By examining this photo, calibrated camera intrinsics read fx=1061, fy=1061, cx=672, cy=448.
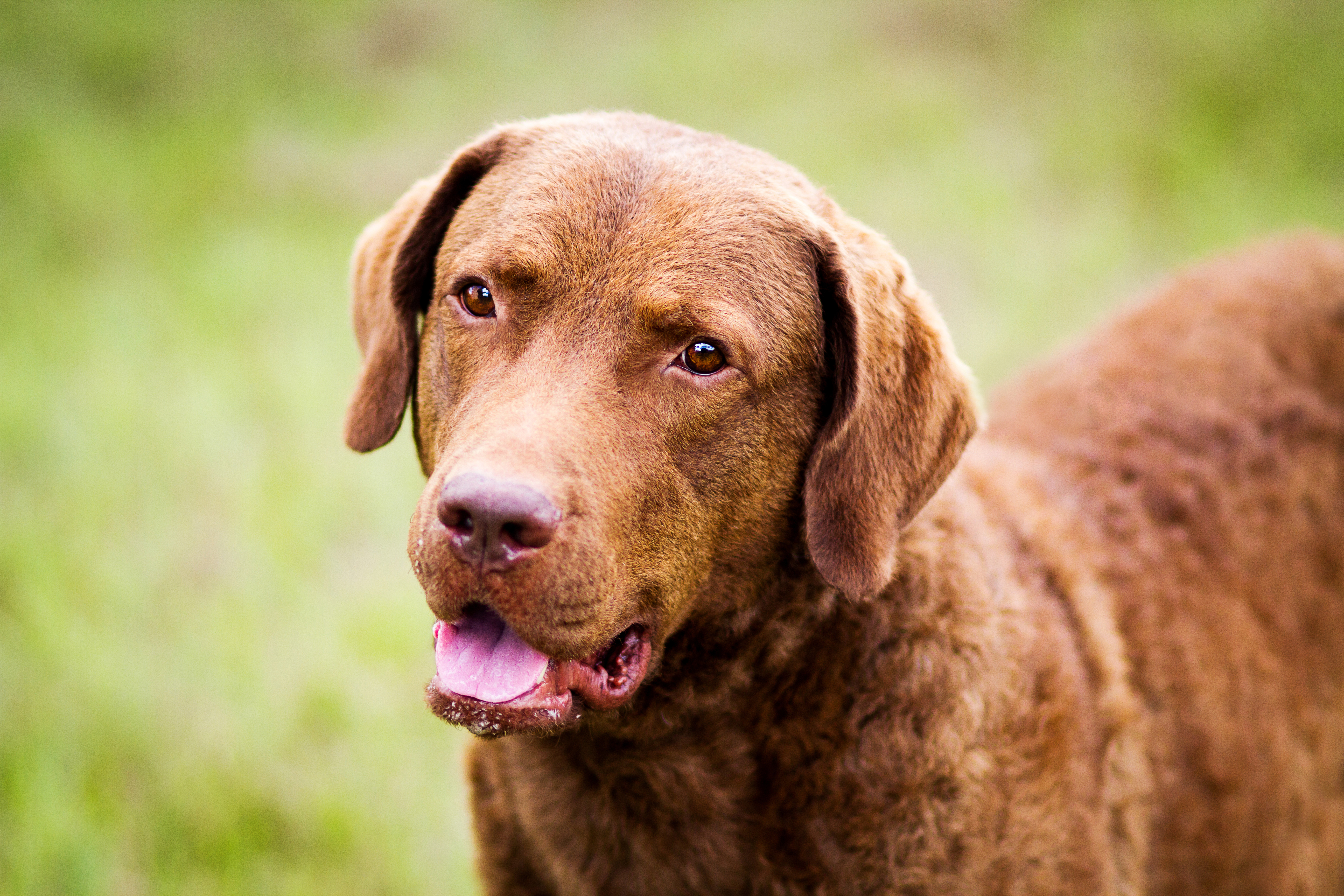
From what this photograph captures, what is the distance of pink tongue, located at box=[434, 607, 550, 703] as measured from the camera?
83.2 inches

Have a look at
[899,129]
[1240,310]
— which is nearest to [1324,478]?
[1240,310]

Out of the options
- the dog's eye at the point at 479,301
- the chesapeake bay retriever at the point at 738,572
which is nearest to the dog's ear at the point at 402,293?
the chesapeake bay retriever at the point at 738,572

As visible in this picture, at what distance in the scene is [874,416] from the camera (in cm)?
238

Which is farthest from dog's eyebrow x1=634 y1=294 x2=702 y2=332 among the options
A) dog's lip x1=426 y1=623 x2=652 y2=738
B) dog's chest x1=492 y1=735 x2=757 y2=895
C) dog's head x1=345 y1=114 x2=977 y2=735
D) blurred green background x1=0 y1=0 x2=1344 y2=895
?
blurred green background x1=0 y1=0 x2=1344 y2=895

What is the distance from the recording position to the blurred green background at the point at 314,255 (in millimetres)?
3789

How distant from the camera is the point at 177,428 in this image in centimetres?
555

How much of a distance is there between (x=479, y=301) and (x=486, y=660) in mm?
812

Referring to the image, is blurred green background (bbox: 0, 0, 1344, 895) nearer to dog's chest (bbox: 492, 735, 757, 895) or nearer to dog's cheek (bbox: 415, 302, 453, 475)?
dog's chest (bbox: 492, 735, 757, 895)

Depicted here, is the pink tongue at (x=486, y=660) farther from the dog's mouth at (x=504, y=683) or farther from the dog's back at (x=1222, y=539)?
the dog's back at (x=1222, y=539)

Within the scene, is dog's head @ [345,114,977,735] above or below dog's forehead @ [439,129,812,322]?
below

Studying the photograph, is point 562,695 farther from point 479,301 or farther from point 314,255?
point 314,255

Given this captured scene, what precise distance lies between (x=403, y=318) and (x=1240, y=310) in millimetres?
2740

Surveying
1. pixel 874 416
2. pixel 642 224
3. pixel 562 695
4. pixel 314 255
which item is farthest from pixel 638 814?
pixel 314 255

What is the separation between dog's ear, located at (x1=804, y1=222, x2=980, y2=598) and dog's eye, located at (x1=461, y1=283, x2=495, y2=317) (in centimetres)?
76
